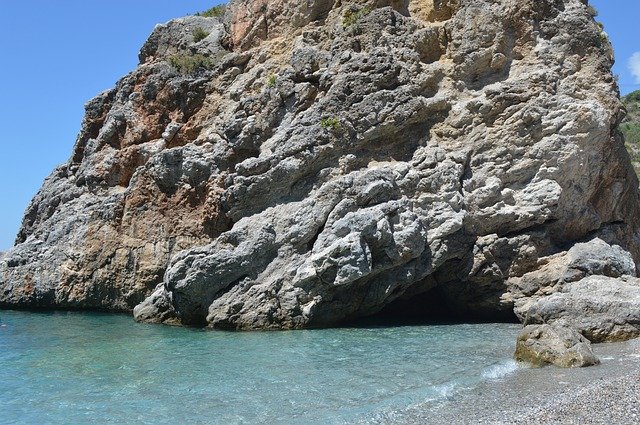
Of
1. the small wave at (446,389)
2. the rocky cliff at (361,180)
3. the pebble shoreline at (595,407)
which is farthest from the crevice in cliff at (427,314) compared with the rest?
the pebble shoreline at (595,407)

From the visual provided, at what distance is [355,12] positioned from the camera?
24188 millimetres

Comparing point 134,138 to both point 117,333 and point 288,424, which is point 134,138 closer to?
point 117,333

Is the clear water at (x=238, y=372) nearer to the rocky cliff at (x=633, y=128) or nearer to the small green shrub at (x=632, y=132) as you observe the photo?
the rocky cliff at (x=633, y=128)

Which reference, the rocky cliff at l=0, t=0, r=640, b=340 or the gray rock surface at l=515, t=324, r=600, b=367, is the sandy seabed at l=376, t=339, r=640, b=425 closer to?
the gray rock surface at l=515, t=324, r=600, b=367

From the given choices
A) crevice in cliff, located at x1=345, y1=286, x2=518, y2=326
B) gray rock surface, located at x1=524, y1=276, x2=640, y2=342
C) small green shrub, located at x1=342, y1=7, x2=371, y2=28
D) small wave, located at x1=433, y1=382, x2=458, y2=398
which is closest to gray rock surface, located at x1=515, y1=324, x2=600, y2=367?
gray rock surface, located at x1=524, y1=276, x2=640, y2=342

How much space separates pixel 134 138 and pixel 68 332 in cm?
970

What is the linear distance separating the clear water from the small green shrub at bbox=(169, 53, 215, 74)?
12.2 metres

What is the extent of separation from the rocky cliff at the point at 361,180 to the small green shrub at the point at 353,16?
5.4 inches

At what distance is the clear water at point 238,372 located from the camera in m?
10.7

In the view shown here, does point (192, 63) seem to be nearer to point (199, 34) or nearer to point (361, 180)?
point (199, 34)

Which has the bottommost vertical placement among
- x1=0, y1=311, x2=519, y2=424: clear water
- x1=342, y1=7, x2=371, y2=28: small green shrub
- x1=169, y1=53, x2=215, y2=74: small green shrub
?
x1=0, y1=311, x2=519, y2=424: clear water

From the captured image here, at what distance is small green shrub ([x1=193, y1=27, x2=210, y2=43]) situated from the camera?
91.9 feet

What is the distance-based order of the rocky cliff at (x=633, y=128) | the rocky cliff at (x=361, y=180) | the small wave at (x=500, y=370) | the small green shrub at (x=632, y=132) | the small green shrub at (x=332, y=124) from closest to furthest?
the small wave at (x=500, y=370)
the rocky cliff at (x=361, y=180)
the small green shrub at (x=332, y=124)
the rocky cliff at (x=633, y=128)
the small green shrub at (x=632, y=132)

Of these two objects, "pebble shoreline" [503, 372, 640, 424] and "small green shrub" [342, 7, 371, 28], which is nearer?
"pebble shoreline" [503, 372, 640, 424]
